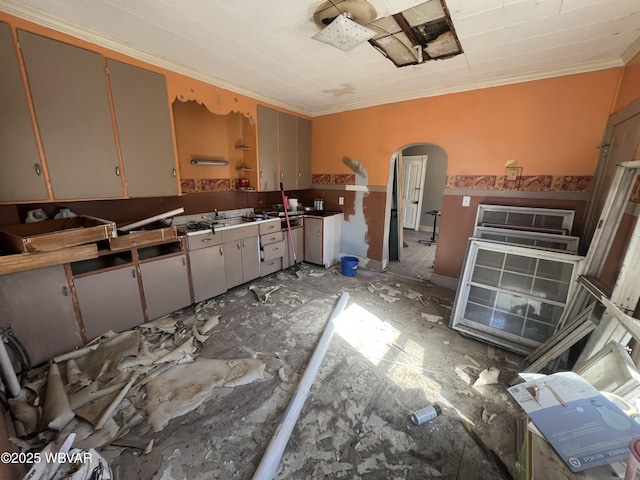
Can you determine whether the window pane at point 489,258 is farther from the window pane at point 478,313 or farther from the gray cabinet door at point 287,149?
the gray cabinet door at point 287,149

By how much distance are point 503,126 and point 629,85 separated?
94 cm

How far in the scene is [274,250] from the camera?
12.8ft

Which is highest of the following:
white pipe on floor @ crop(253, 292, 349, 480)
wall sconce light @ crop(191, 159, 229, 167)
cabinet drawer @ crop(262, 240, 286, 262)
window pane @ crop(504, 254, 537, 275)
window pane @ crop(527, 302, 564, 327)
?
wall sconce light @ crop(191, 159, 229, 167)

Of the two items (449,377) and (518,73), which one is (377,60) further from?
(449,377)

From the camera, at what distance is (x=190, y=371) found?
6.86 feet

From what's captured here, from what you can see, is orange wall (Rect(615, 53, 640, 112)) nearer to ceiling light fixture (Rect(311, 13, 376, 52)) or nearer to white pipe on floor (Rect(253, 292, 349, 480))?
ceiling light fixture (Rect(311, 13, 376, 52))

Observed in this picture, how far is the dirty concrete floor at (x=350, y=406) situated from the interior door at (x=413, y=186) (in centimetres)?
455

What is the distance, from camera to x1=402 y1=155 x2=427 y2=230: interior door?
6941 mm

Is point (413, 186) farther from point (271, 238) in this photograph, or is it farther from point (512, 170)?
point (271, 238)

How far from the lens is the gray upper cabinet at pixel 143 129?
7.97 feet

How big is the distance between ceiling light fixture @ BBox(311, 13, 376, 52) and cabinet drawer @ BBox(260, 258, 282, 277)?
2.77 metres

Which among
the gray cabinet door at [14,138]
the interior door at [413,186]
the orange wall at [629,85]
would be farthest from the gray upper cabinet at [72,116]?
the interior door at [413,186]

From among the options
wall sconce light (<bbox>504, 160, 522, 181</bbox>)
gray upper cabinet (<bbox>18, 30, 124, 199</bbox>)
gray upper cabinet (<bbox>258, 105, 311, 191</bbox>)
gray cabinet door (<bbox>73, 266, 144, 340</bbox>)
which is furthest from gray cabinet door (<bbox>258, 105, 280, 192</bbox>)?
wall sconce light (<bbox>504, 160, 522, 181</bbox>)

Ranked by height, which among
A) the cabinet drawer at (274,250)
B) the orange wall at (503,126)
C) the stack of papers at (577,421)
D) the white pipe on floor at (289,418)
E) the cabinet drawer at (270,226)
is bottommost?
the white pipe on floor at (289,418)
